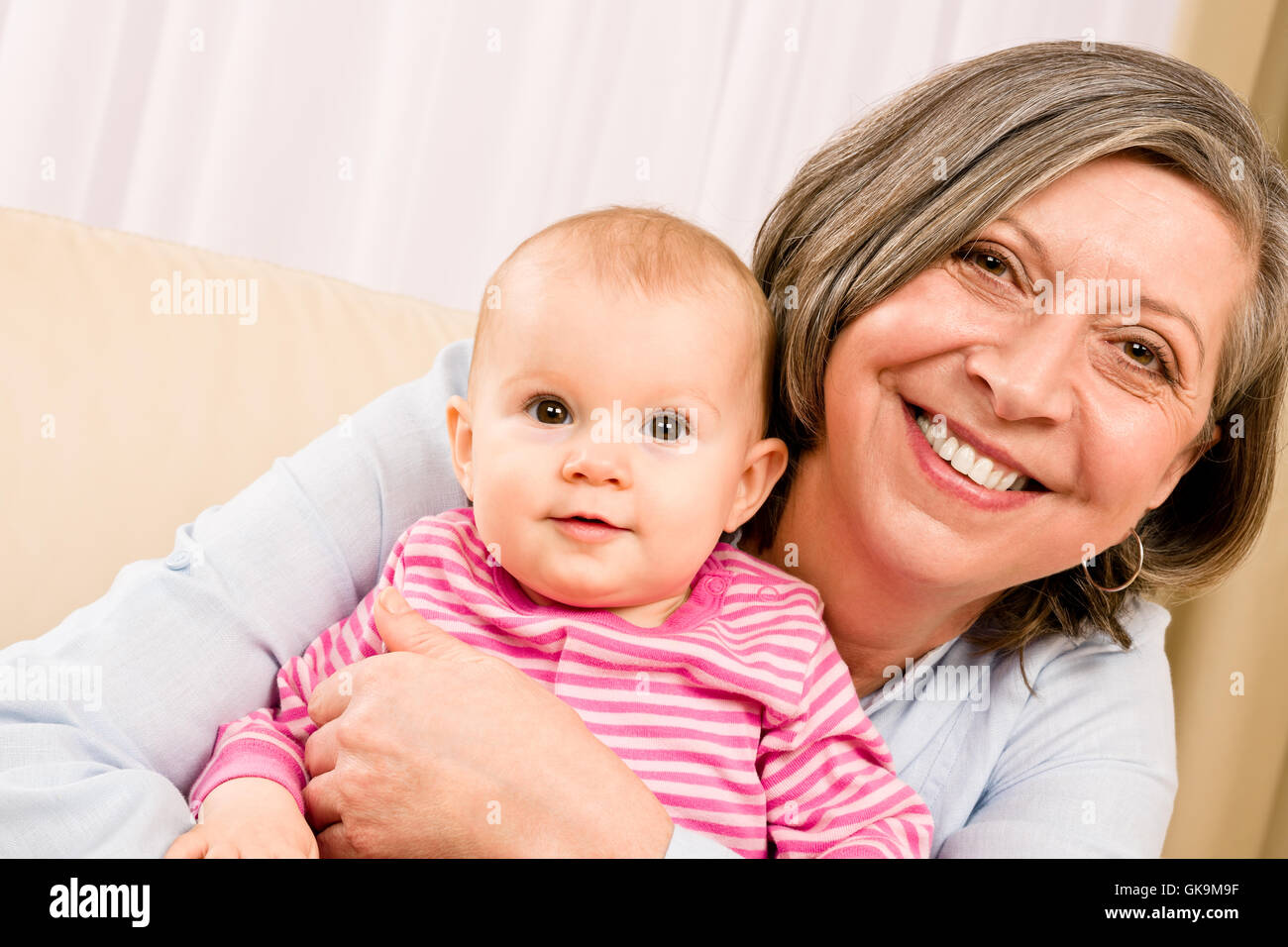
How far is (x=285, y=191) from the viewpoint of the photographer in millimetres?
2771

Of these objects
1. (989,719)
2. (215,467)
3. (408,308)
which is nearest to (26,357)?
(215,467)

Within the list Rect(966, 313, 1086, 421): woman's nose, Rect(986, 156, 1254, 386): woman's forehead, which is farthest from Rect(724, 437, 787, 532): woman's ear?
Rect(986, 156, 1254, 386): woman's forehead

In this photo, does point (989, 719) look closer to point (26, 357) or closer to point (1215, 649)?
point (1215, 649)

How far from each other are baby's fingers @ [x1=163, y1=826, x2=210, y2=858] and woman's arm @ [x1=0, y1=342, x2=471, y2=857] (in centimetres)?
2

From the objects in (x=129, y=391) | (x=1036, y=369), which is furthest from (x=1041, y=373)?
(x=129, y=391)

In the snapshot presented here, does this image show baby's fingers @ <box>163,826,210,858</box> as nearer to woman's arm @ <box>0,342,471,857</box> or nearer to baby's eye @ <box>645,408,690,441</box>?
woman's arm @ <box>0,342,471,857</box>

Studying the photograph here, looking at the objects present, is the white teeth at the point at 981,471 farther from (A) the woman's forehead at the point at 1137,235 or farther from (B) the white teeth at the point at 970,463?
(A) the woman's forehead at the point at 1137,235

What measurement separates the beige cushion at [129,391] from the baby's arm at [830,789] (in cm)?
84

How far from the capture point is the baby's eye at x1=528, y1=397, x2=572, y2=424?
1.12 metres

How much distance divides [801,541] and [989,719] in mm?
332

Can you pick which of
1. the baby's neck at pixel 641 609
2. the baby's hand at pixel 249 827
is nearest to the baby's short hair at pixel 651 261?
the baby's neck at pixel 641 609

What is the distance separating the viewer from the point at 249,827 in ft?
3.34

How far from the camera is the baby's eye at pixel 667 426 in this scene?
1.12m
